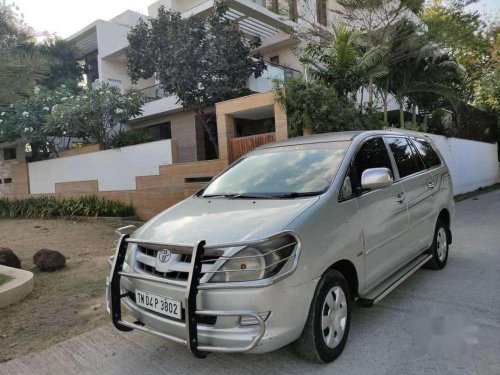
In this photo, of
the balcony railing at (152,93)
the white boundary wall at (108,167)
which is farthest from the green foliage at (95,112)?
the balcony railing at (152,93)

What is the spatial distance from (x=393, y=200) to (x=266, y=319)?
2.12 metres

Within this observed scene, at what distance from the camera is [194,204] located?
3891 mm

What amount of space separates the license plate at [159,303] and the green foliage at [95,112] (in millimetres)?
10645

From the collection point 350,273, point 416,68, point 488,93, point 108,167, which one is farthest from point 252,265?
point 488,93

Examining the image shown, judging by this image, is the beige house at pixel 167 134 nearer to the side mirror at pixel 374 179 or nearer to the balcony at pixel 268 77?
the balcony at pixel 268 77

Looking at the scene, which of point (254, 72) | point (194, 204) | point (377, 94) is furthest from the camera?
point (377, 94)

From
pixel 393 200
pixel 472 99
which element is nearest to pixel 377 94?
pixel 393 200

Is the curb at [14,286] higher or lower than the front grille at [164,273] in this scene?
lower

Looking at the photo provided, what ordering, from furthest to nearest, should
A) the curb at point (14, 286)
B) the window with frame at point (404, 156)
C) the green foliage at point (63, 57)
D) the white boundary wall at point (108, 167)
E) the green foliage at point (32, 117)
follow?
the green foliage at point (63, 57) < the green foliage at point (32, 117) < the white boundary wall at point (108, 167) < the curb at point (14, 286) < the window with frame at point (404, 156)

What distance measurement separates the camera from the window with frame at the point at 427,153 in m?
5.43

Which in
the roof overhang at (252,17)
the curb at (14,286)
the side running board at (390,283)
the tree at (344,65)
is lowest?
the curb at (14,286)

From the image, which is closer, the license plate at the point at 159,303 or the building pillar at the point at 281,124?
the license plate at the point at 159,303

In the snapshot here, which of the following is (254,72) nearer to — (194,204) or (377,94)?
(377,94)

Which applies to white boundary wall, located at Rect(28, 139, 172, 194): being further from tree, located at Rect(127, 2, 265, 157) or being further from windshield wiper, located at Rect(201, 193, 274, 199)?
windshield wiper, located at Rect(201, 193, 274, 199)
